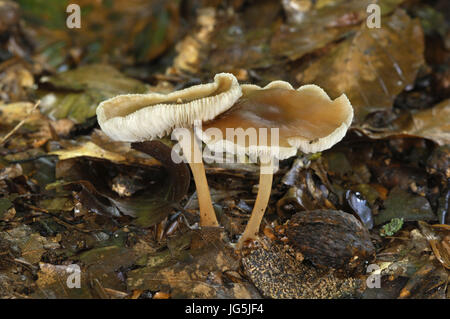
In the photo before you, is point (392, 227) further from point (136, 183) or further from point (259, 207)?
point (136, 183)

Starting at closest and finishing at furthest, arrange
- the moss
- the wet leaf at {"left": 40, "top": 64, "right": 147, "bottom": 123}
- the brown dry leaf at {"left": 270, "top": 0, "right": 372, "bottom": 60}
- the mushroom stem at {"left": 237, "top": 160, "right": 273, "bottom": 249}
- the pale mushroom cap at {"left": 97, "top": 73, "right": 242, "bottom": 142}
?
the pale mushroom cap at {"left": 97, "top": 73, "right": 242, "bottom": 142} → the mushroom stem at {"left": 237, "top": 160, "right": 273, "bottom": 249} → the moss → the wet leaf at {"left": 40, "top": 64, "right": 147, "bottom": 123} → the brown dry leaf at {"left": 270, "top": 0, "right": 372, "bottom": 60}

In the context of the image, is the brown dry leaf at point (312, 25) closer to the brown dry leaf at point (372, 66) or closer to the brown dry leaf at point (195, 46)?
the brown dry leaf at point (372, 66)

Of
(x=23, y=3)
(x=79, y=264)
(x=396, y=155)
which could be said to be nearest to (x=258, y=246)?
(x=79, y=264)

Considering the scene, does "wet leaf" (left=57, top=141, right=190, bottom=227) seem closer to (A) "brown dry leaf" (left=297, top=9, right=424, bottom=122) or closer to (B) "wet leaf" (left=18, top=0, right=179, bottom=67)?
(A) "brown dry leaf" (left=297, top=9, right=424, bottom=122)

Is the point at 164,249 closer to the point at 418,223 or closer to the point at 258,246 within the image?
the point at 258,246

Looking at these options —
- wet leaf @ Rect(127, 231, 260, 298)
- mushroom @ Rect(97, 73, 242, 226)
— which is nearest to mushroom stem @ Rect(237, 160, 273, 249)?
wet leaf @ Rect(127, 231, 260, 298)

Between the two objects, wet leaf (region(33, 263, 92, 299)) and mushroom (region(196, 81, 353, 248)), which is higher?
mushroom (region(196, 81, 353, 248))

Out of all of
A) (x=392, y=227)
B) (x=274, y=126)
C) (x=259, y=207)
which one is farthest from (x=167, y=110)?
(x=392, y=227)
